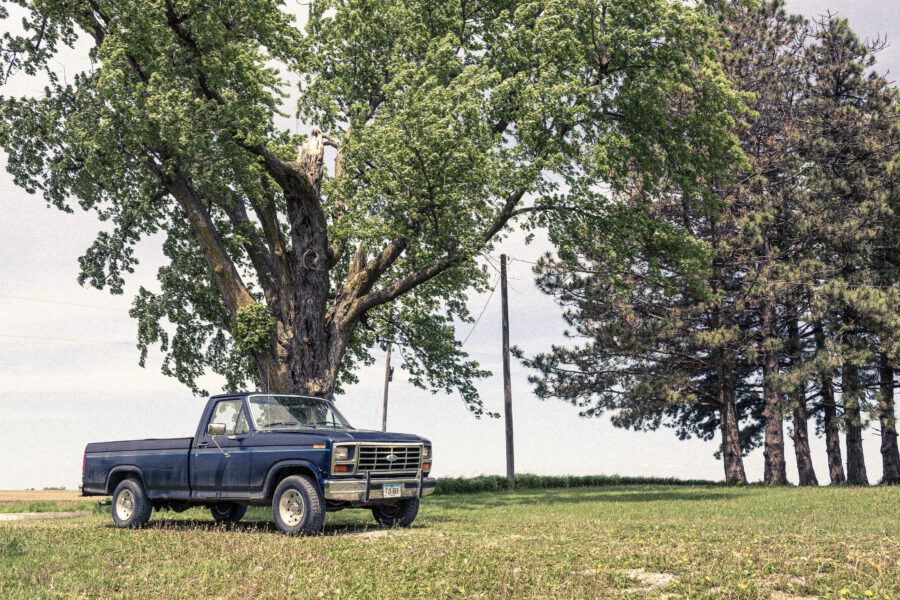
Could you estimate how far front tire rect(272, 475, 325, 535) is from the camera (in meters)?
13.0

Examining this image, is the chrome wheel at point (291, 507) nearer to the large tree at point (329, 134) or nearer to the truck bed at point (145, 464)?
the truck bed at point (145, 464)

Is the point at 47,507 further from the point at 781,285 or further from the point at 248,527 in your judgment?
the point at 781,285

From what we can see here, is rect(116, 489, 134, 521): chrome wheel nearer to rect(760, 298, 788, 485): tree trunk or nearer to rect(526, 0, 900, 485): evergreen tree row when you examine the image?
rect(526, 0, 900, 485): evergreen tree row

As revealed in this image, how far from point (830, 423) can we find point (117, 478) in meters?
28.1

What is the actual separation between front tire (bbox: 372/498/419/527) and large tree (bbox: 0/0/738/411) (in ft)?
27.5

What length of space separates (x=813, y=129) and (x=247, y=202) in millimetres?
24261

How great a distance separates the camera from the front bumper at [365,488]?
42.4ft

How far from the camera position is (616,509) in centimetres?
2055

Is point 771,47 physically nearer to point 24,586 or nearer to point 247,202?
point 247,202

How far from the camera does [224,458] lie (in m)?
14.3

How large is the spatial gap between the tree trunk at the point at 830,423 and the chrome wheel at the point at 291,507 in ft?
83.3

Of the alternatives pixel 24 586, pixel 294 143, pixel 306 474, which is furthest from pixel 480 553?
pixel 294 143

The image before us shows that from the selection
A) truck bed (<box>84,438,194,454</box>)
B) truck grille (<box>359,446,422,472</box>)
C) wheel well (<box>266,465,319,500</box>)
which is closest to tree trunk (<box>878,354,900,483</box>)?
truck grille (<box>359,446,422,472</box>)

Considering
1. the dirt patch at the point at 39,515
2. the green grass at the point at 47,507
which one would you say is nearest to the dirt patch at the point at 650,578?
the dirt patch at the point at 39,515
